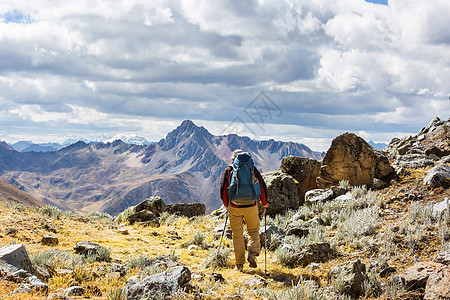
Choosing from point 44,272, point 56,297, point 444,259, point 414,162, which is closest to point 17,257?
point 44,272

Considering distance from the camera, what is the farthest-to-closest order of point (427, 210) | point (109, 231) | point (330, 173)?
point (330, 173), point (109, 231), point (427, 210)

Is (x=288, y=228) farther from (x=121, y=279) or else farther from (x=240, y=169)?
(x=121, y=279)

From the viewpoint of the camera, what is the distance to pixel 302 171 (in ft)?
53.0

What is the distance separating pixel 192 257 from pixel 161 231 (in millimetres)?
4239

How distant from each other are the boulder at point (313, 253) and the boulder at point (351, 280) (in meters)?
1.62

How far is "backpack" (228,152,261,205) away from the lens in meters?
7.59

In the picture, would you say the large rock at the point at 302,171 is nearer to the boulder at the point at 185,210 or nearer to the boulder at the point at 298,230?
the boulder at the point at 185,210

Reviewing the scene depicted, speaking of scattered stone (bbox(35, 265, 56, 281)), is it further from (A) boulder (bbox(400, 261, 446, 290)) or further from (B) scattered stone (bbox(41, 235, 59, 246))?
(A) boulder (bbox(400, 261, 446, 290))

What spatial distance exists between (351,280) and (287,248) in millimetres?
2571

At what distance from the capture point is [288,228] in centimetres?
992

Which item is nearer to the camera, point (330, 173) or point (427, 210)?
point (427, 210)

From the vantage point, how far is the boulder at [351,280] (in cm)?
575

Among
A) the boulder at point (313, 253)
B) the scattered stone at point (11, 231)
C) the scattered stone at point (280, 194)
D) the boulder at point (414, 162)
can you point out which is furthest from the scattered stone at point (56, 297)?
the boulder at point (414, 162)

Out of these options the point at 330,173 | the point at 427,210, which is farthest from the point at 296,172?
the point at 427,210
